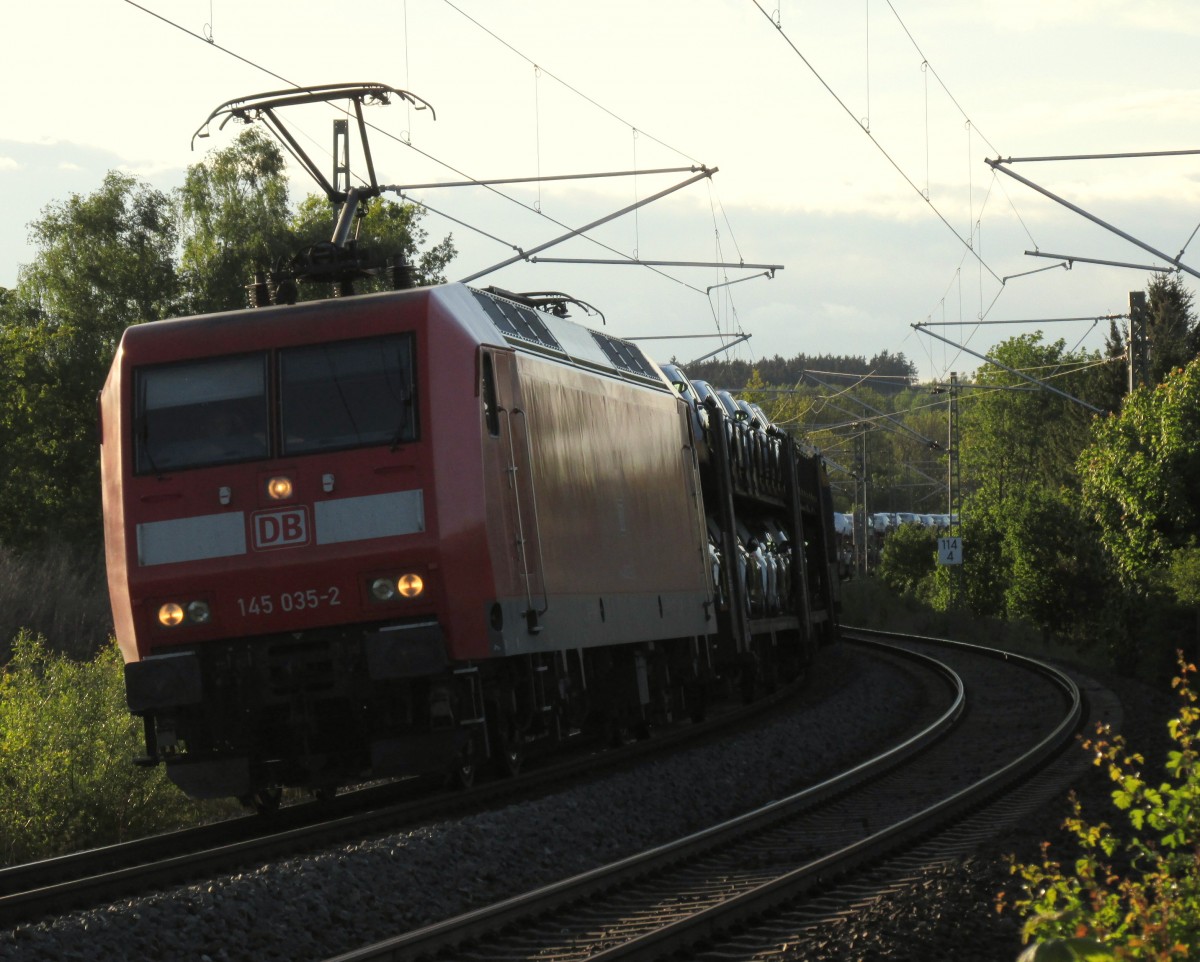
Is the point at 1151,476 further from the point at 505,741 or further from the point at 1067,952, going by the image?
the point at 1067,952

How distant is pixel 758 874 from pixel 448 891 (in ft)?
5.68

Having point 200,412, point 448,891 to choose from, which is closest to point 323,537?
point 200,412

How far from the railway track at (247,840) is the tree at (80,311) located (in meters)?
27.5

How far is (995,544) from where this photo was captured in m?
57.9

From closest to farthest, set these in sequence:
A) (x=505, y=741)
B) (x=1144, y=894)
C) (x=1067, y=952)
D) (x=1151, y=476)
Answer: (x=1067, y=952)
(x=1144, y=894)
(x=505, y=741)
(x=1151, y=476)

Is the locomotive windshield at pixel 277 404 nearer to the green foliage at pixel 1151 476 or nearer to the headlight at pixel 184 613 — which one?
the headlight at pixel 184 613

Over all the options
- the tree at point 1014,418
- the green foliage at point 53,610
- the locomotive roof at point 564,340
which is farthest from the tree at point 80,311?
the tree at point 1014,418

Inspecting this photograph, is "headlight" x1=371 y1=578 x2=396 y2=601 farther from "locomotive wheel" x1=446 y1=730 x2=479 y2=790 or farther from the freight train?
"locomotive wheel" x1=446 y1=730 x2=479 y2=790

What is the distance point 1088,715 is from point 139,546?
449 inches

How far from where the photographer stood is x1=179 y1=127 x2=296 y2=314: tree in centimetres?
4659

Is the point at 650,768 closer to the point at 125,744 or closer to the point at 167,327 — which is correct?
the point at 125,744

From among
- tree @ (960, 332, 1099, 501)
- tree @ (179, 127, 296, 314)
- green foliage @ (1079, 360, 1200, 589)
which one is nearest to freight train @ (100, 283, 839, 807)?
green foliage @ (1079, 360, 1200, 589)

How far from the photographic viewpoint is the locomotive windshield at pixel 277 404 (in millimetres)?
11102

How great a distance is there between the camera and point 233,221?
47.6 meters
